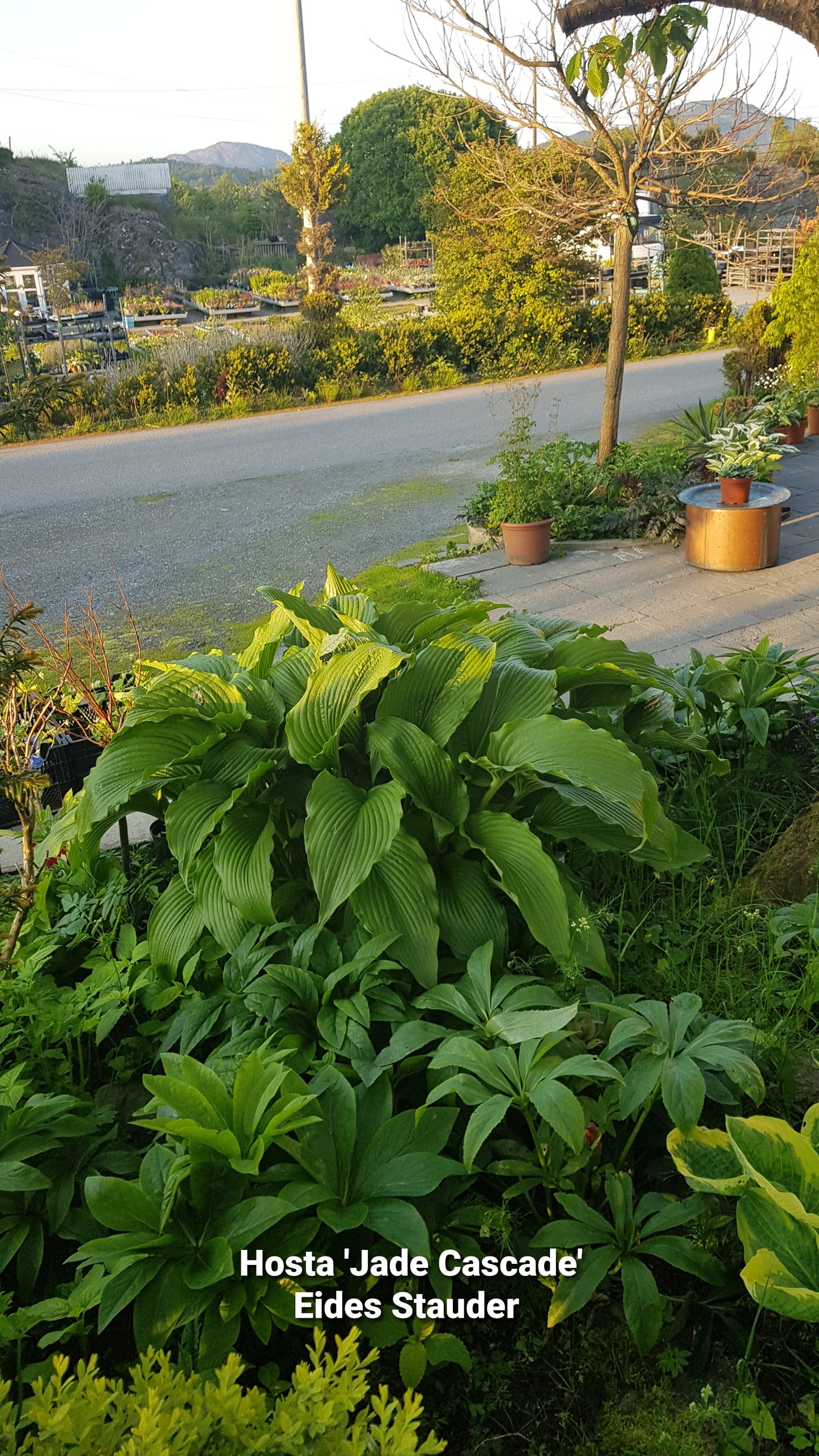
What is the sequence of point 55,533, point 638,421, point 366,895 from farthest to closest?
point 638,421, point 55,533, point 366,895

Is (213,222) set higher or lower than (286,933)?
higher

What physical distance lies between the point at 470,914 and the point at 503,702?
1.62 feet

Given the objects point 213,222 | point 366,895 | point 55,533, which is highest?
point 213,222

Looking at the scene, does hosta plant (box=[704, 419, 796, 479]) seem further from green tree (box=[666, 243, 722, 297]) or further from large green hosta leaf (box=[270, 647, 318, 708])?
green tree (box=[666, 243, 722, 297])

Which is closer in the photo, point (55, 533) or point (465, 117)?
point (55, 533)

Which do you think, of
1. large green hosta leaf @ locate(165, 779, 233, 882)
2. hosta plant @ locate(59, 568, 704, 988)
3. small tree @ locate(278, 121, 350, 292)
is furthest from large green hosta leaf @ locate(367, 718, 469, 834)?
small tree @ locate(278, 121, 350, 292)

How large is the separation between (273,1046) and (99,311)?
28498 millimetres

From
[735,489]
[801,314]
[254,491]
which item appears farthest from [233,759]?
[801,314]

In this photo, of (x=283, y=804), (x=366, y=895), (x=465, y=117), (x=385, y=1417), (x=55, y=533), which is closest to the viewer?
(x=385, y=1417)

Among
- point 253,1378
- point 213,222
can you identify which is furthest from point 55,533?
point 213,222

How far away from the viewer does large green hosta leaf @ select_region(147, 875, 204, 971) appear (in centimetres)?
214

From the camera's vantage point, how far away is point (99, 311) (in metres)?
26.8

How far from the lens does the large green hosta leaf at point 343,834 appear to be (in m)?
1.94

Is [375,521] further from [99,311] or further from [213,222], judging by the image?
[213,222]
